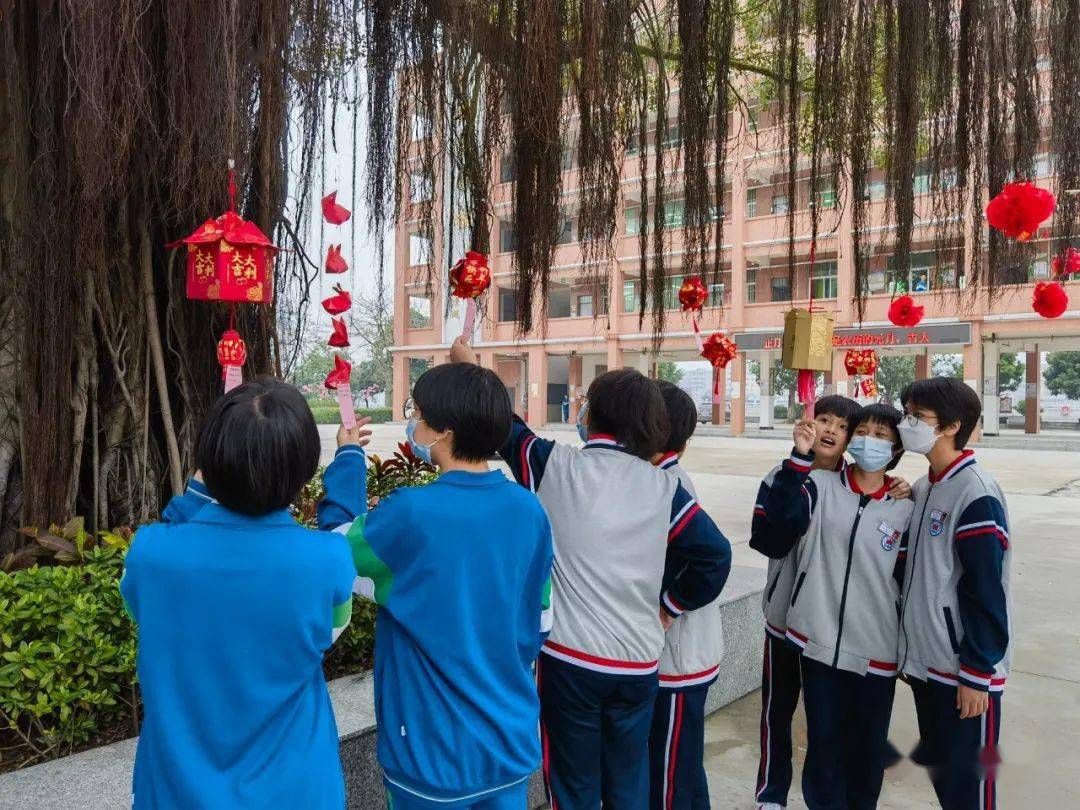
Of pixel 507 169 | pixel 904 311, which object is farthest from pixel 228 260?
pixel 904 311

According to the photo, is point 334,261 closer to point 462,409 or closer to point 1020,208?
point 462,409

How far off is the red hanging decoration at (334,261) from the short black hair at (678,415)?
1072 millimetres

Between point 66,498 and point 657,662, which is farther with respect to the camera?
point 66,498

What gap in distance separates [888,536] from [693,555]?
0.60 meters

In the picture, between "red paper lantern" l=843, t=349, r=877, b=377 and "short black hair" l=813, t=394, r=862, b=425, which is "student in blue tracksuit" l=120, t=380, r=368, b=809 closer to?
"short black hair" l=813, t=394, r=862, b=425

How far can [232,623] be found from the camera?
981mm

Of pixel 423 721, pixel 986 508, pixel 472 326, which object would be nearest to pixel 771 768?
pixel 986 508

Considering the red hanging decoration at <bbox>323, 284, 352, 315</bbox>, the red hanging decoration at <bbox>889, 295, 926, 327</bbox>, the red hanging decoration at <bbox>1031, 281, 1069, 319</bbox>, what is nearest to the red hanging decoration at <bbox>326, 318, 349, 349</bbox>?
the red hanging decoration at <bbox>323, 284, 352, 315</bbox>

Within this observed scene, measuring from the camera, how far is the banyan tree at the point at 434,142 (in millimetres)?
1679

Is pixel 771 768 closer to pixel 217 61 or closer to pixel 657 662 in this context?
pixel 657 662

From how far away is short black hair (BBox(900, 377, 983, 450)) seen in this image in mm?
1786

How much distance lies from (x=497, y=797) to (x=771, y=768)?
1.10m

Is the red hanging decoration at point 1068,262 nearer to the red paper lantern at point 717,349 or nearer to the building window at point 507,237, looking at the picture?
the red paper lantern at point 717,349

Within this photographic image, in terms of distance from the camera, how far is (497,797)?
48.8 inches
